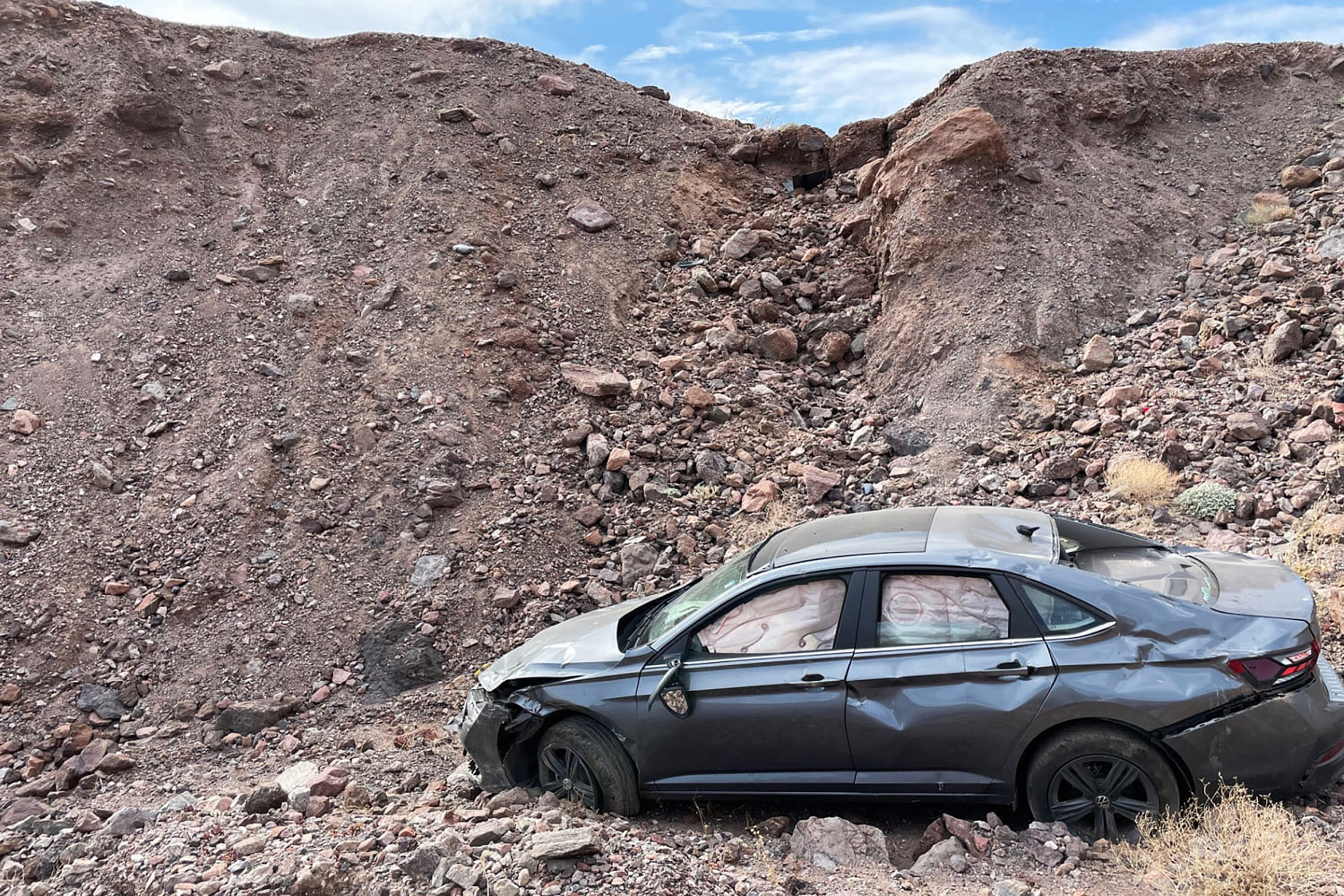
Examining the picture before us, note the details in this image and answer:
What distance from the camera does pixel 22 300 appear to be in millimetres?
11156

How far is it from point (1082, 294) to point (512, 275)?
723 cm

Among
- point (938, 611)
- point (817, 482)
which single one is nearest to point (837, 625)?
point (938, 611)

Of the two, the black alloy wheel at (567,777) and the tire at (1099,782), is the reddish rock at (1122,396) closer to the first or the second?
the tire at (1099,782)

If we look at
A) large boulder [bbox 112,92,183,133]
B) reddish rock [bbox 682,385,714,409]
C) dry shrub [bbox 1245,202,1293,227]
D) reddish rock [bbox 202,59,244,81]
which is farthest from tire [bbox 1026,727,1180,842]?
reddish rock [bbox 202,59,244,81]

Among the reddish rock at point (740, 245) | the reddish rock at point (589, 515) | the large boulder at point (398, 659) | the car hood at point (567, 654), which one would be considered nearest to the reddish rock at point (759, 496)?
the reddish rock at point (589, 515)

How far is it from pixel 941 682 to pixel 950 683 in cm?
4

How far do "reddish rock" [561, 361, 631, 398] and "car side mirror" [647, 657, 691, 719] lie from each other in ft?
19.8

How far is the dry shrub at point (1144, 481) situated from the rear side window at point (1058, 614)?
13.2 feet

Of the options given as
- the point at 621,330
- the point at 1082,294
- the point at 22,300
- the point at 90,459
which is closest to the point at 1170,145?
the point at 1082,294

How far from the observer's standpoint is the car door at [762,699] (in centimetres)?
445

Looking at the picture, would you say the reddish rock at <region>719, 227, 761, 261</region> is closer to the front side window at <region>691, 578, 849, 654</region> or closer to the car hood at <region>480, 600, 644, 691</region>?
the car hood at <region>480, 600, 644, 691</region>

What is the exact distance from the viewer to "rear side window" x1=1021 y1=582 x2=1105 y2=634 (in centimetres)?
418

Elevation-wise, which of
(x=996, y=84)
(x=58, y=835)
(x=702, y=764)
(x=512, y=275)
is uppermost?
(x=996, y=84)

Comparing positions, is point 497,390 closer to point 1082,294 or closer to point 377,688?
point 377,688
